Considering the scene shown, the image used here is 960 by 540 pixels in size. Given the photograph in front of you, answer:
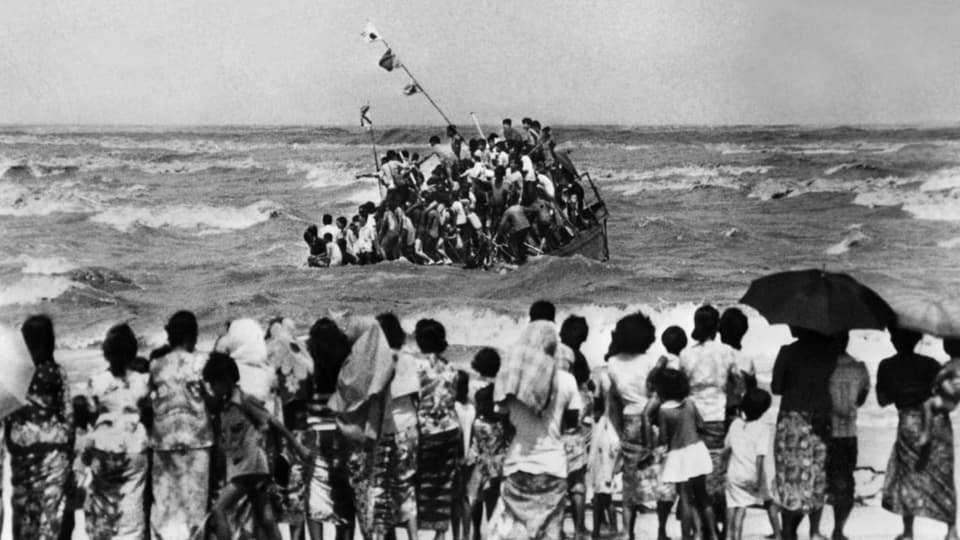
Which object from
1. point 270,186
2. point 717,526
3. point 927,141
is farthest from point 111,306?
point 927,141

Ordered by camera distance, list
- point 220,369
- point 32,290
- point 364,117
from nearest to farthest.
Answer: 1. point 220,369
2. point 32,290
3. point 364,117

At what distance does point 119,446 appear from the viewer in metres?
6.89

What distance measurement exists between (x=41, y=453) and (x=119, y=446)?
303mm

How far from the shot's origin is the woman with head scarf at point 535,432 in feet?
22.2

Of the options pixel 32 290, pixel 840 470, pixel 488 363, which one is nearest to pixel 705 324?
pixel 840 470

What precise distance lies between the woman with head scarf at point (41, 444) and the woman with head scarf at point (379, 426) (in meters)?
1.10

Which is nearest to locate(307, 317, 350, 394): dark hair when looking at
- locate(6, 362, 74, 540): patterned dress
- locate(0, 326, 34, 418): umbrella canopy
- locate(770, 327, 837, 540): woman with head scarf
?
locate(6, 362, 74, 540): patterned dress

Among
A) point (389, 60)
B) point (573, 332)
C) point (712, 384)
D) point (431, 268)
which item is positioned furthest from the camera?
point (431, 268)

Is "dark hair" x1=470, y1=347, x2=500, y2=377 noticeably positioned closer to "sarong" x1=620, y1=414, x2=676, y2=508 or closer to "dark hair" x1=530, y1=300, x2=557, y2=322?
"dark hair" x1=530, y1=300, x2=557, y2=322

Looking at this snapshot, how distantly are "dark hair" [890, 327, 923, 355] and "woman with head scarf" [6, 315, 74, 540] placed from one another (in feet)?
11.4

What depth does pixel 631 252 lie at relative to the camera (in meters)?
11.0

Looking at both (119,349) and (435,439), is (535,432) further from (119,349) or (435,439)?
(119,349)

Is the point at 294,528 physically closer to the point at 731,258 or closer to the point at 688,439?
the point at 688,439

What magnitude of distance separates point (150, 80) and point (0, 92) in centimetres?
87
